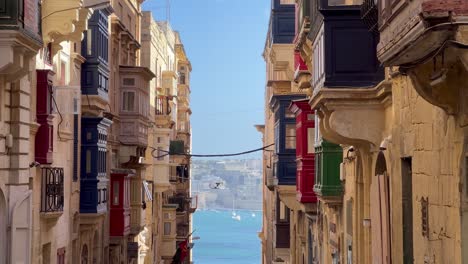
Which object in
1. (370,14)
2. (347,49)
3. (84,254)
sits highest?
(370,14)

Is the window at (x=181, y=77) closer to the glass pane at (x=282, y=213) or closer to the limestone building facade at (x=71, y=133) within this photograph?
the limestone building facade at (x=71, y=133)

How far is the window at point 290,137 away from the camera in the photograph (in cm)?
2852

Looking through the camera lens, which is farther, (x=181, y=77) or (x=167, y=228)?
(x=181, y=77)

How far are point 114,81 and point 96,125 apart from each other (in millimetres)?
5776

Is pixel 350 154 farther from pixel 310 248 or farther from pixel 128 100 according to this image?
pixel 128 100

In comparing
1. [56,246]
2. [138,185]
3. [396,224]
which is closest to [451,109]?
[396,224]

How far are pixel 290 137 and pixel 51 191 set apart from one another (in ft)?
38.9

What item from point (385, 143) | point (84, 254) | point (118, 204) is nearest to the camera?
point (385, 143)

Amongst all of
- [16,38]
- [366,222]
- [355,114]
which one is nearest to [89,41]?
[366,222]

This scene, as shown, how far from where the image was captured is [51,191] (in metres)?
18.8

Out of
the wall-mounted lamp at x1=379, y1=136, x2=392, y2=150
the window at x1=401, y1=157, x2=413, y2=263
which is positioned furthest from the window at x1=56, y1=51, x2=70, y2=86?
the window at x1=401, y1=157, x2=413, y2=263

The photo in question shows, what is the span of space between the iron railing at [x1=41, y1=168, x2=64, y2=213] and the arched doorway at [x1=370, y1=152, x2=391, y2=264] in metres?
8.51

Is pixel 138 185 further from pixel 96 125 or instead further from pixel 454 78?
pixel 454 78

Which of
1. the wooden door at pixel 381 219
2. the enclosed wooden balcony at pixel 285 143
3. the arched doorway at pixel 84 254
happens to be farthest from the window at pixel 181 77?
the wooden door at pixel 381 219
